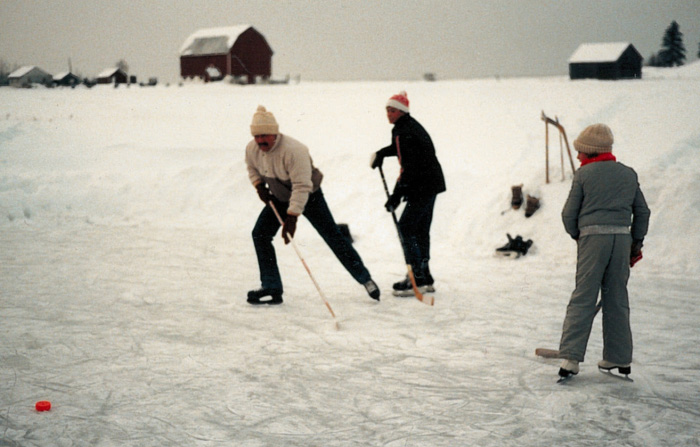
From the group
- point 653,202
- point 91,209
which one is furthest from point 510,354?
point 91,209

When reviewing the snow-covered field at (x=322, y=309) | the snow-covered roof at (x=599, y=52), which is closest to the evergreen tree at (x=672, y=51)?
the snow-covered roof at (x=599, y=52)

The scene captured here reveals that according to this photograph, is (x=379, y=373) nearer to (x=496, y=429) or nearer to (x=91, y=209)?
(x=496, y=429)

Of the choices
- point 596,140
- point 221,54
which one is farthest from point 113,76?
point 596,140

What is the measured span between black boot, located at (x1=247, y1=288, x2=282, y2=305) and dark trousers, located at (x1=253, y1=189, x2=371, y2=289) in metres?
0.04

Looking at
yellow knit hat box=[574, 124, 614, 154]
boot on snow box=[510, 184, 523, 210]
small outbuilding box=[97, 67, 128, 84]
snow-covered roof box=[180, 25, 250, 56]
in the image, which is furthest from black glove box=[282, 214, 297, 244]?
snow-covered roof box=[180, 25, 250, 56]

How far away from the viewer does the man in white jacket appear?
19.9 ft

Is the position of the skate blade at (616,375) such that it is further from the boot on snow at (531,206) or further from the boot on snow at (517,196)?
the boot on snow at (517,196)

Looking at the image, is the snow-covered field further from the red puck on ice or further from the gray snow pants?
the gray snow pants

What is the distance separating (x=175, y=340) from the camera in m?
5.22

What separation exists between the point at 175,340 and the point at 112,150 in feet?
41.5

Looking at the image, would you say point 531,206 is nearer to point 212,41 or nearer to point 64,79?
point 64,79

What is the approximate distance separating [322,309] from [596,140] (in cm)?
309

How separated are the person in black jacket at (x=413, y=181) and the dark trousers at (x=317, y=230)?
605 millimetres

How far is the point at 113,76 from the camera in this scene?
29.6 meters
